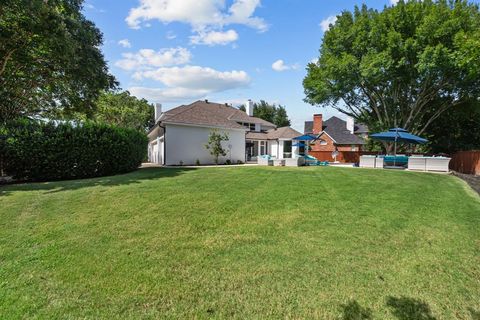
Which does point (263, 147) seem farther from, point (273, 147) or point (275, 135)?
point (275, 135)

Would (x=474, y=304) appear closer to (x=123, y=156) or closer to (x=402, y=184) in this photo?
(x=402, y=184)

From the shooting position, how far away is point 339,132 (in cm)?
3466

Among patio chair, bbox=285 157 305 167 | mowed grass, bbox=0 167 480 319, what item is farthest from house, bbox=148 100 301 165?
mowed grass, bbox=0 167 480 319

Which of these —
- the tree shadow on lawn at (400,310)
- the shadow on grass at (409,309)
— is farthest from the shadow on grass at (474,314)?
the shadow on grass at (409,309)

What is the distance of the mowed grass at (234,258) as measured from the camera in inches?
112

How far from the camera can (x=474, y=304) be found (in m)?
2.98

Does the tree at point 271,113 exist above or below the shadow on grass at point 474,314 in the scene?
above

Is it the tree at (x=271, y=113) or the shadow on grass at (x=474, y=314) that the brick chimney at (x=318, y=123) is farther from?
the shadow on grass at (x=474, y=314)

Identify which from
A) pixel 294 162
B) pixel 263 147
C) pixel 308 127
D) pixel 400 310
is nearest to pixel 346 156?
pixel 263 147

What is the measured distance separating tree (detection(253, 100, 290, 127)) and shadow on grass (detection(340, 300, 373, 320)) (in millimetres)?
48139

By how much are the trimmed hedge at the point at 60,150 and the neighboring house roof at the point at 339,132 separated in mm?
27598

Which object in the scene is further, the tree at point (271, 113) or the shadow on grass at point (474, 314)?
the tree at point (271, 113)

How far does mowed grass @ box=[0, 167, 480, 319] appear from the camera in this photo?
2.85 meters

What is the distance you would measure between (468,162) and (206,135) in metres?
19.4
